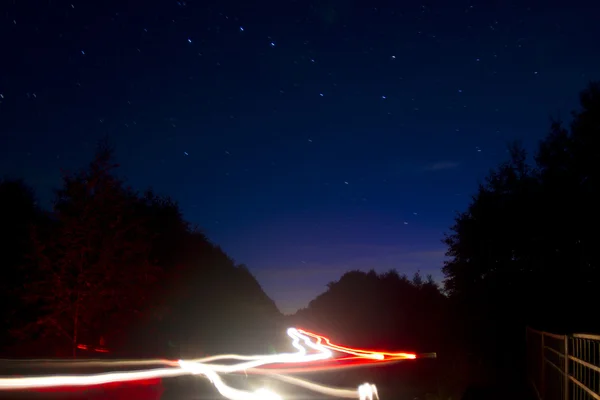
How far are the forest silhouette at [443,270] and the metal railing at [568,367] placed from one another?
13.0 feet

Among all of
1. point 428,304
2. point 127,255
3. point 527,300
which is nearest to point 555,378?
point 127,255

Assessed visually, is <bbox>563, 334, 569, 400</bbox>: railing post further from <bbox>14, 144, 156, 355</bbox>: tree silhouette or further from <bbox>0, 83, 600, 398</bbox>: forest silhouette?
<bbox>14, 144, 156, 355</bbox>: tree silhouette

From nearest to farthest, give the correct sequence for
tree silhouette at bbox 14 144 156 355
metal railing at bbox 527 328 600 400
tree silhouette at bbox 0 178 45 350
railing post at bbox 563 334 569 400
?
1. metal railing at bbox 527 328 600 400
2. railing post at bbox 563 334 569 400
3. tree silhouette at bbox 14 144 156 355
4. tree silhouette at bbox 0 178 45 350

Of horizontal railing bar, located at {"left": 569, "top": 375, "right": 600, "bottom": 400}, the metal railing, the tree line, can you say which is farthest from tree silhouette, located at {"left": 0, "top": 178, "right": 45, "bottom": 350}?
horizontal railing bar, located at {"left": 569, "top": 375, "right": 600, "bottom": 400}

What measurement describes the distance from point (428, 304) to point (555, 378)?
57011 mm

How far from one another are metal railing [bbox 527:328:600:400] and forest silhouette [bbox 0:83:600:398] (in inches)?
156

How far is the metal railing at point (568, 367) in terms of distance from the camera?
27.5ft

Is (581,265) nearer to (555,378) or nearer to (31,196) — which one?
(555,378)

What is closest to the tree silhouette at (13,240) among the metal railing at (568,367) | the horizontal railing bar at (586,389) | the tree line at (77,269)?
the tree line at (77,269)

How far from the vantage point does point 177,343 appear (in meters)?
37.7

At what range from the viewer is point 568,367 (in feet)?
34.7

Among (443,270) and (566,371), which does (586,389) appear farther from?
(443,270)

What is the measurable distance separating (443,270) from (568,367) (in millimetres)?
20684

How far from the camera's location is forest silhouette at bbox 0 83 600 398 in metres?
21.1
